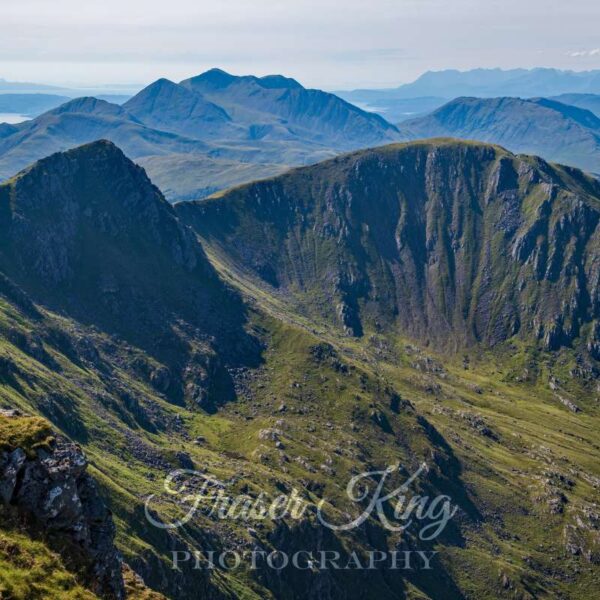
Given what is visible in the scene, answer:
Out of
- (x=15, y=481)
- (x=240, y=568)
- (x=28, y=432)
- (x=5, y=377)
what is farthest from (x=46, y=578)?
(x=5, y=377)

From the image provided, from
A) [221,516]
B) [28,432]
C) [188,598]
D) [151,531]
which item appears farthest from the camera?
[221,516]

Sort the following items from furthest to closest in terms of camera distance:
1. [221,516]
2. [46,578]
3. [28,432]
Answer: [221,516] < [28,432] < [46,578]

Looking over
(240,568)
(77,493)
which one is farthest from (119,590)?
(240,568)

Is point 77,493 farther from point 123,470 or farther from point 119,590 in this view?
point 123,470

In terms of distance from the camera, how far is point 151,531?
531 feet

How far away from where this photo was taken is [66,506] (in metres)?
57.8

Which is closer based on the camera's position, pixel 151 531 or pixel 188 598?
pixel 188 598

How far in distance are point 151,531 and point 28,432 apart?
4547 inches

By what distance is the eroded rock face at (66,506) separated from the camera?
54875 millimetres

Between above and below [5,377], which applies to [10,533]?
above

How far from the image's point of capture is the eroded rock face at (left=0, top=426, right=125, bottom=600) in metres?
54.9

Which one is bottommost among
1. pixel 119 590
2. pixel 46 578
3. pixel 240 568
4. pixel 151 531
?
pixel 240 568

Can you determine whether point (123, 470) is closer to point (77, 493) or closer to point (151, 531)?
point (151, 531)

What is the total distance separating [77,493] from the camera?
5969 centimetres
